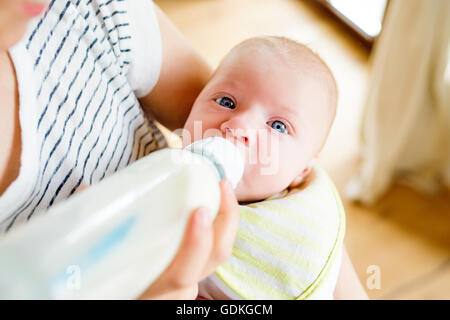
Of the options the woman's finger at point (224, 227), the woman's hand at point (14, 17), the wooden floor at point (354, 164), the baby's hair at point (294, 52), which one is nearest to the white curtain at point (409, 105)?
the wooden floor at point (354, 164)

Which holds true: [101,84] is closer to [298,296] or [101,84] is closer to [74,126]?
[74,126]

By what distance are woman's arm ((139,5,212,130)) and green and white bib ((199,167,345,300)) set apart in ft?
0.79

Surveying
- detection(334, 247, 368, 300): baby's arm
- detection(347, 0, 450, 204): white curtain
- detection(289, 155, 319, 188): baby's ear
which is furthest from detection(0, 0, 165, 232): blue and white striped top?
detection(347, 0, 450, 204): white curtain

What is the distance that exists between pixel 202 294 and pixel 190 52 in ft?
1.46

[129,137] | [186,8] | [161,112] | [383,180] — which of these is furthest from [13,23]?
[186,8]

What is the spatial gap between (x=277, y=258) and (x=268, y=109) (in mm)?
256

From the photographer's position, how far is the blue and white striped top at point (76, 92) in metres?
0.58

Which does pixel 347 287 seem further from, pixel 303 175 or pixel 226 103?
pixel 226 103

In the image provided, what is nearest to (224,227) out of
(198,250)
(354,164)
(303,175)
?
(198,250)

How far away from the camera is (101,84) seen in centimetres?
69

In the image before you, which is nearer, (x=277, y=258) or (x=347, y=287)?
(x=277, y=258)

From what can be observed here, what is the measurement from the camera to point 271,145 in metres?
0.78

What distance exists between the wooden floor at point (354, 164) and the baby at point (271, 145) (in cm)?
27

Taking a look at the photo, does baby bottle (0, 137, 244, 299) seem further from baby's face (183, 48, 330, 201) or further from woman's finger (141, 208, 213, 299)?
baby's face (183, 48, 330, 201)
